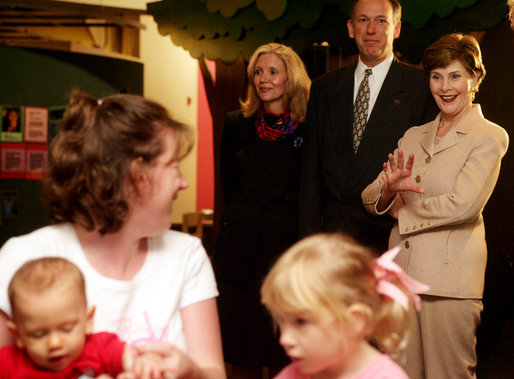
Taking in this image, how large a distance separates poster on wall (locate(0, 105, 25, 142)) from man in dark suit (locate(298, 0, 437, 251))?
2824 mm

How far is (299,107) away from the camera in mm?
3607

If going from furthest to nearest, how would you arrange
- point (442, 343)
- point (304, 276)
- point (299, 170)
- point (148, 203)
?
point (299, 170) < point (442, 343) < point (148, 203) < point (304, 276)

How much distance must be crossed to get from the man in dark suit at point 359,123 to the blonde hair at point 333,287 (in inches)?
58.5

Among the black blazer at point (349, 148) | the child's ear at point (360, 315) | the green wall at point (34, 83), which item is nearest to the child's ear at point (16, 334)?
the child's ear at point (360, 315)

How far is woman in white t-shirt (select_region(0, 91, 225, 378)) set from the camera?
5.45ft

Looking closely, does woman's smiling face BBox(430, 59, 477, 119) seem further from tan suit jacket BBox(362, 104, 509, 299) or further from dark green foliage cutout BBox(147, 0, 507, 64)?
dark green foliage cutout BBox(147, 0, 507, 64)

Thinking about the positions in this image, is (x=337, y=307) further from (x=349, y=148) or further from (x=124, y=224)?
(x=349, y=148)

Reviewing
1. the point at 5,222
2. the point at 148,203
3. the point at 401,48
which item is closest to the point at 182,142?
the point at 148,203

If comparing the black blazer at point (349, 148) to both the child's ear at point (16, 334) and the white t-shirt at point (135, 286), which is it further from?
the child's ear at point (16, 334)

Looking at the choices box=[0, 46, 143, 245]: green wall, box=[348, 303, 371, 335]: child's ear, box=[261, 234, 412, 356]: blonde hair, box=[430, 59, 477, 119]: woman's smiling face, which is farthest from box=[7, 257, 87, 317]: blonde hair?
box=[0, 46, 143, 245]: green wall

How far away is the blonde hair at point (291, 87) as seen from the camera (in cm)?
361

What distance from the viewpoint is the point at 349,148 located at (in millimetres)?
3182

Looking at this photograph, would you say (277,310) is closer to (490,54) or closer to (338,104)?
(338,104)

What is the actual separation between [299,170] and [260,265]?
537mm
